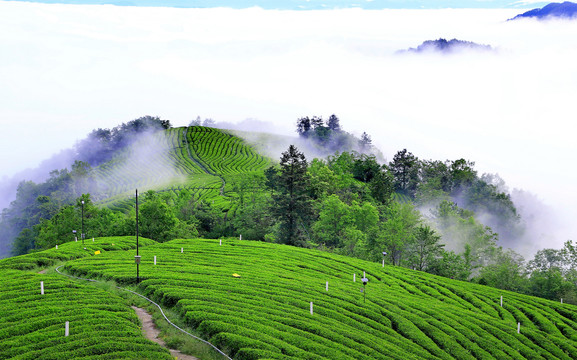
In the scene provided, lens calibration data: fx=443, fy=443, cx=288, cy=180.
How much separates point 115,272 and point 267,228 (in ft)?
188

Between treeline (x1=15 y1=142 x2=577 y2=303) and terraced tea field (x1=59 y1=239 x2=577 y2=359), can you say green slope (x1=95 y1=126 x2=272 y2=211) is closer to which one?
treeline (x1=15 y1=142 x2=577 y2=303)

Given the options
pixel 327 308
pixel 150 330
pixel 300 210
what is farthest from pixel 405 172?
pixel 150 330

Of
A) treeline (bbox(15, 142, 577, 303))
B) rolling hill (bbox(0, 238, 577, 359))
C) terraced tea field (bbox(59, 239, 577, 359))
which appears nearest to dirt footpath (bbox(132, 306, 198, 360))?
rolling hill (bbox(0, 238, 577, 359))

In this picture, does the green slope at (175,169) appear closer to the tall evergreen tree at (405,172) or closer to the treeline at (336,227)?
the treeline at (336,227)

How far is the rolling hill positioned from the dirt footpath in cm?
96

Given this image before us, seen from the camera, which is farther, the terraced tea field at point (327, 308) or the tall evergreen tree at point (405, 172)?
the tall evergreen tree at point (405, 172)

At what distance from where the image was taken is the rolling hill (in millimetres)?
24234

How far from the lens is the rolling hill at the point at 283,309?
24234mm

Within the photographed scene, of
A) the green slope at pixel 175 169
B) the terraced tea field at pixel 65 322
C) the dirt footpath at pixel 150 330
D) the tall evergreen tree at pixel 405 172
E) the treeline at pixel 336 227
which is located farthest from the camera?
the tall evergreen tree at pixel 405 172

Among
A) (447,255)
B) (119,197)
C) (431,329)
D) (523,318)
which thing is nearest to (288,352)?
(431,329)

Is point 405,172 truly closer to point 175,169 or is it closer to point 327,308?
point 175,169

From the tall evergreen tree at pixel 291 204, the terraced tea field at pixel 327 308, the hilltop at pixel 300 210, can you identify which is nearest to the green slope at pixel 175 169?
the hilltop at pixel 300 210

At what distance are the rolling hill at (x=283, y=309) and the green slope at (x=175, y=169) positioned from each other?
239ft

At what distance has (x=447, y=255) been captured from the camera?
70438 millimetres
